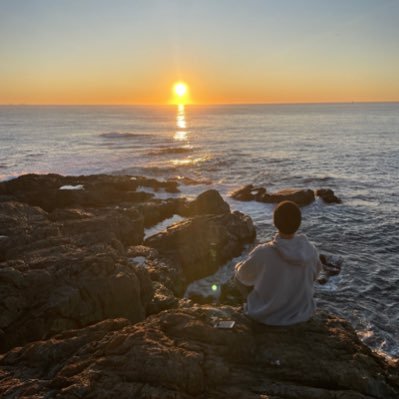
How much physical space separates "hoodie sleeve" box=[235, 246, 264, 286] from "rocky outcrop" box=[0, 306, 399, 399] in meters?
0.69

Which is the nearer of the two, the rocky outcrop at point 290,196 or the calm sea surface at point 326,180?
the calm sea surface at point 326,180

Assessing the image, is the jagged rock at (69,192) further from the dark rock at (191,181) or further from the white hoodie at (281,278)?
the white hoodie at (281,278)

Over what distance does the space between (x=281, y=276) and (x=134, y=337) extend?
2.41 meters

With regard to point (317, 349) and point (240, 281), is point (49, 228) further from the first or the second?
point (317, 349)

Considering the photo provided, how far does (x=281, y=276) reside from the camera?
6145 mm

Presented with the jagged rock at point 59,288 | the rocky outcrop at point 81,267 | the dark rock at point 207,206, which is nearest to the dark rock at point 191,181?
the dark rock at point 207,206

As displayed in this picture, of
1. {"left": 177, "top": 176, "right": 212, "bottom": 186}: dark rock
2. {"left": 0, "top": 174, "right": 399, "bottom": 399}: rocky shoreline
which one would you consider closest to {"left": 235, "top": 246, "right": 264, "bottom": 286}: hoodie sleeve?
{"left": 0, "top": 174, "right": 399, "bottom": 399}: rocky shoreline

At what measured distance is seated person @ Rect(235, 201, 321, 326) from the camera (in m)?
6.00

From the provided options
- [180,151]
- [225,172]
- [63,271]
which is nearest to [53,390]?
[63,271]

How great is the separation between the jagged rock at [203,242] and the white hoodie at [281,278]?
9984mm

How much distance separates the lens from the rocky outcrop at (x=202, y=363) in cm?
530

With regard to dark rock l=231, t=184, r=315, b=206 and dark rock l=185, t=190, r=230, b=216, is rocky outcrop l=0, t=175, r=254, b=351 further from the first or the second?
dark rock l=231, t=184, r=315, b=206

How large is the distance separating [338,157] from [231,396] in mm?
50351

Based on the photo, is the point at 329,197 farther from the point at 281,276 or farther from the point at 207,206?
the point at 281,276
